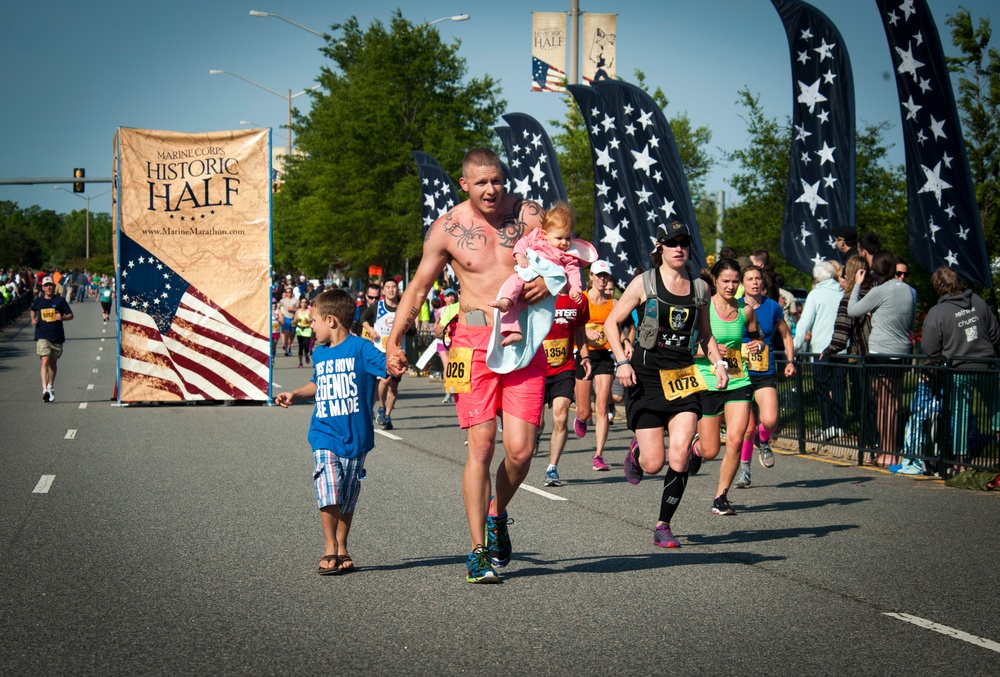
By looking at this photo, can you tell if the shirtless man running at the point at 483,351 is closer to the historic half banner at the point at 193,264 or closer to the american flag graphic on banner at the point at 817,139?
the american flag graphic on banner at the point at 817,139

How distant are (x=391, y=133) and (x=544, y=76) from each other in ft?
53.4

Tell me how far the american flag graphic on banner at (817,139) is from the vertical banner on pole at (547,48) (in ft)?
54.1

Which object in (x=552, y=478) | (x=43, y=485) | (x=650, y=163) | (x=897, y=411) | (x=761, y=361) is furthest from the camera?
(x=650, y=163)

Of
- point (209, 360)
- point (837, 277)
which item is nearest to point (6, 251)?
point (209, 360)

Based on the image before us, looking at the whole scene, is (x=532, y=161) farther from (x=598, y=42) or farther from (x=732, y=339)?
(x=732, y=339)

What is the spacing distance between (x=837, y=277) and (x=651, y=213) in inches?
168

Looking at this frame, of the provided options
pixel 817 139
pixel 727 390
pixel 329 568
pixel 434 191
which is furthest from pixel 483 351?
A: pixel 434 191

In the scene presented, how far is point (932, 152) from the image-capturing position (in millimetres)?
13430

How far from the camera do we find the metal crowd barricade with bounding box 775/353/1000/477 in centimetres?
1128

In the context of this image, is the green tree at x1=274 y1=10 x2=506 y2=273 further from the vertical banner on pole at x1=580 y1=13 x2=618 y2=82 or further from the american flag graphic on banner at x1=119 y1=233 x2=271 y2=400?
the american flag graphic on banner at x1=119 y1=233 x2=271 y2=400

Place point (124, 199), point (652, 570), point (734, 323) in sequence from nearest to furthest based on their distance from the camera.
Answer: point (652, 570) → point (734, 323) → point (124, 199)

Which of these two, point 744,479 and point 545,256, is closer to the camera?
point 545,256

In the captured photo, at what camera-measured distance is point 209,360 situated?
19438mm

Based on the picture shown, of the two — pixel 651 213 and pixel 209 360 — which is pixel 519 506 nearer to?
pixel 651 213
